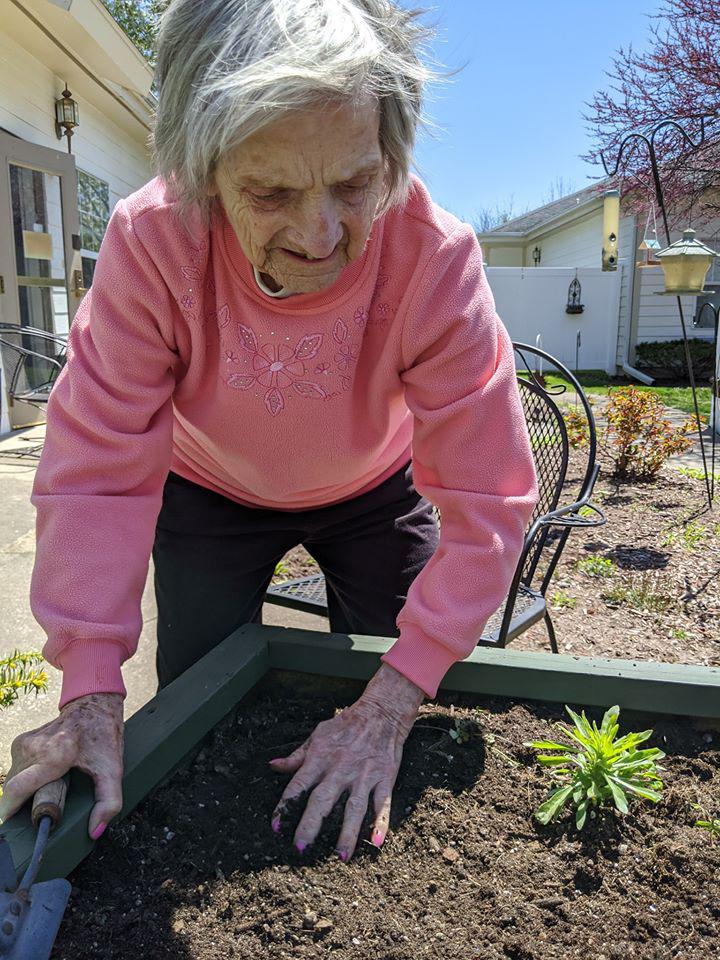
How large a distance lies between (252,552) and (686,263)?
3.42m

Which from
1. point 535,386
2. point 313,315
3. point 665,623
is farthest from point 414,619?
point 665,623

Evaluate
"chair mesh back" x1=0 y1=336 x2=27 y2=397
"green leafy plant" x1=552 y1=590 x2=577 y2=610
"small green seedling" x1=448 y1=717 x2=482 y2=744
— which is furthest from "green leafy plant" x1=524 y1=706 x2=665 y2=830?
"chair mesh back" x1=0 y1=336 x2=27 y2=397

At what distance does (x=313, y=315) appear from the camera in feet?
4.55

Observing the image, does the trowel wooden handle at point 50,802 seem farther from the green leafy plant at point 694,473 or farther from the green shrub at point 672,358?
the green shrub at point 672,358

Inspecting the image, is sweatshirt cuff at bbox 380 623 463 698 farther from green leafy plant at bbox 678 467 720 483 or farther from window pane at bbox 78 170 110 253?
window pane at bbox 78 170 110 253

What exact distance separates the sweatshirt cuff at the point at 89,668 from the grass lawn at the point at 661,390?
6093mm

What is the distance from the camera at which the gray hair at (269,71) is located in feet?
3.27

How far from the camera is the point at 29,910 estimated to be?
0.85 m

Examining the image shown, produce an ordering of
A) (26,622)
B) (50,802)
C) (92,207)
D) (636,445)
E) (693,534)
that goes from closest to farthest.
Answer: (50,802), (26,622), (693,534), (636,445), (92,207)

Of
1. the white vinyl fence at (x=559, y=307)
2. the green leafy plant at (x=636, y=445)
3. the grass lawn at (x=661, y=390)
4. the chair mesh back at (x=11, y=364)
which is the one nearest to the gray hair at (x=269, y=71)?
the green leafy plant at (x=636, y=445)

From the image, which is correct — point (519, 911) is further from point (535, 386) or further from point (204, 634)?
point (535, 386)

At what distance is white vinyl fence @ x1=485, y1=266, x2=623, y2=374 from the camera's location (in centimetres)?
1634

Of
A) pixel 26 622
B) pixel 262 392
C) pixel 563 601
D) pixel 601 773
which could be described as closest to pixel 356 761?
pixel 601 773

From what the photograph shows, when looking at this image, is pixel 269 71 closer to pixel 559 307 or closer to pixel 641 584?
pixel 641 584
